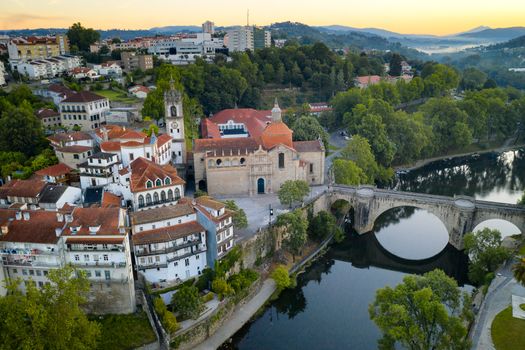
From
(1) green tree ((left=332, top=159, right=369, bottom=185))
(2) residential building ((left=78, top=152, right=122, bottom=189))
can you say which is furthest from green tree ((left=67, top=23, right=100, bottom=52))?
(1) green tree ((left=332, top=159, right=369, bottom=185))

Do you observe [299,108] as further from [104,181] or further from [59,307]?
[59,307]

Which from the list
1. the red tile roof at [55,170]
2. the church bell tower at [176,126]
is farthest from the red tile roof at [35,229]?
the church bell tower at [176,126]

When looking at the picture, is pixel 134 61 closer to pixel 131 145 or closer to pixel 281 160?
pixel 131 145

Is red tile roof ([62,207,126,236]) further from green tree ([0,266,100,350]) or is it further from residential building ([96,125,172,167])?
residential building ([96,125,172,167])

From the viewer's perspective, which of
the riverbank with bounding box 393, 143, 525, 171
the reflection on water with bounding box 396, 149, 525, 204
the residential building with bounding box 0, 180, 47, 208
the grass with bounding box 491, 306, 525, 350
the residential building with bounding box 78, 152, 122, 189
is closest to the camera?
the grass with bounding box 491, 306, 525, 350

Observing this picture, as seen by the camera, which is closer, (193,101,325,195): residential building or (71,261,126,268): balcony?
(71,261,126,268): balcony

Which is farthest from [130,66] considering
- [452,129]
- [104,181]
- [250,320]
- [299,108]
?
[250,320]
